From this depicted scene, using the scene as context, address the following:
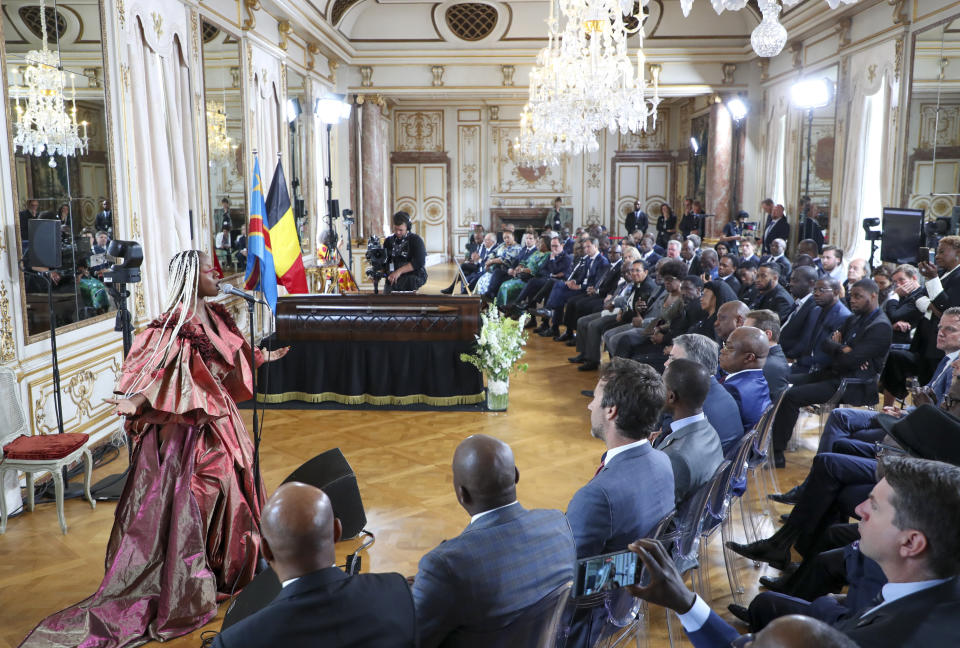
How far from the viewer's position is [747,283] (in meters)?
7.67

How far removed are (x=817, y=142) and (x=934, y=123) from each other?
3.02 metres

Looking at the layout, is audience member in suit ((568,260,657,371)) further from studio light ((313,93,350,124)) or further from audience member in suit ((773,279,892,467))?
studio light ((313,93,350,124))

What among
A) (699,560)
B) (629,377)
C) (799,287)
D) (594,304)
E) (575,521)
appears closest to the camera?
(575,521)

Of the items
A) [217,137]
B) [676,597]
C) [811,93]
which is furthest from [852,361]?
[811,93]

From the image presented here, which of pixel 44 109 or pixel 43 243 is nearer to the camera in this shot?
pixel 43 243

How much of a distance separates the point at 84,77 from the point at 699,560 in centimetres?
507

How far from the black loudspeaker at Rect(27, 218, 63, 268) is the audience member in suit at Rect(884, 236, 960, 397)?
5.84 metres

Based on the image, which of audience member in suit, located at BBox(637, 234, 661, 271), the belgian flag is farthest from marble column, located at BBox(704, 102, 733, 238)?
the belgian flag

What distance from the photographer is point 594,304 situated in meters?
9.39

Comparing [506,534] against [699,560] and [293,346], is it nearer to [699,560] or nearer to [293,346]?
[699,560]

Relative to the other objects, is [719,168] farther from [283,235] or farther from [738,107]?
[283,235]

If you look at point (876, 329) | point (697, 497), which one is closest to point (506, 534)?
point (697, 497)

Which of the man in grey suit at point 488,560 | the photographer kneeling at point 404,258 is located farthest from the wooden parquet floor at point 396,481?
the photographer kneeling at point 404,258

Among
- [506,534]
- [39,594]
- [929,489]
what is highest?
[929,489]
